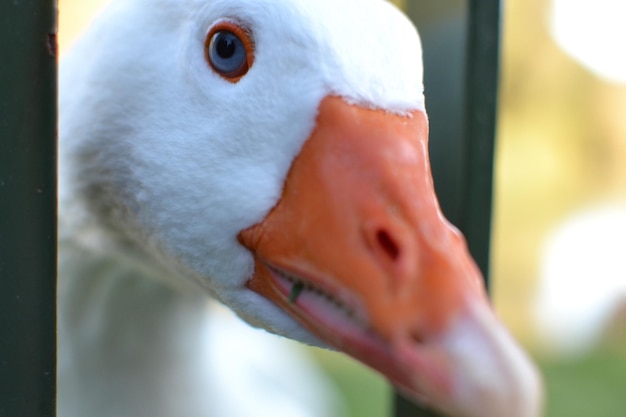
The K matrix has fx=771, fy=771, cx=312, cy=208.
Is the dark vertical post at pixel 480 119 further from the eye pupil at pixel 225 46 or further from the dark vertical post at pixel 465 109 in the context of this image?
the eye pupil at pixel 225 46

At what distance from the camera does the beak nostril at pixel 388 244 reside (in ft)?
2.20

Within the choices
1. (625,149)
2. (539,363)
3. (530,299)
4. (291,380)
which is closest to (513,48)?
(625,149)

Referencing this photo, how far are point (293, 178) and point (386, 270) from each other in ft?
0.50

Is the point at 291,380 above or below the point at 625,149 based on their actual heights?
above

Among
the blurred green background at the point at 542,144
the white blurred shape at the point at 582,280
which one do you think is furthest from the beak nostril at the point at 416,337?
the blurred green background at the point at 542,144

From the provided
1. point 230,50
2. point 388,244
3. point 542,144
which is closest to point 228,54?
point 230,50

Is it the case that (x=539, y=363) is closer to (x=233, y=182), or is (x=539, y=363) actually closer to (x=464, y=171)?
(x=464, y=171)

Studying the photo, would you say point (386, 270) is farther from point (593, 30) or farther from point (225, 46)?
point (593, 30)

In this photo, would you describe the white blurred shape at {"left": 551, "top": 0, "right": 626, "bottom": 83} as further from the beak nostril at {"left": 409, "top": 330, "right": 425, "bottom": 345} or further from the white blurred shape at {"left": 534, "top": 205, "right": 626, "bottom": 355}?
the beak nostril at {"left": 409, "top": 330, "right": 425, "bottom": 345}

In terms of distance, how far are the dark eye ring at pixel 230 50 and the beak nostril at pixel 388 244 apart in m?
0.25

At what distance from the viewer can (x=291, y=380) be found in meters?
2.34

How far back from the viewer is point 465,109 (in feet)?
3.31

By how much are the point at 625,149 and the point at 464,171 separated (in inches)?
293
